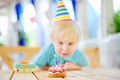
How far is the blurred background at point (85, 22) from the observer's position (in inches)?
65.7

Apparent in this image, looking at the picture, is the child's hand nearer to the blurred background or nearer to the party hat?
the party hat

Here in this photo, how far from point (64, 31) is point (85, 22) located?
1095mm

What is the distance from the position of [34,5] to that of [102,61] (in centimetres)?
108

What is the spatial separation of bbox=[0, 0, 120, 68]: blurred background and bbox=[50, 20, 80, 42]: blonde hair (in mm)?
327

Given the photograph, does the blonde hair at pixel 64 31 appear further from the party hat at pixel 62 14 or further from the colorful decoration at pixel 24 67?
the colorful decoration at pixel 24 67

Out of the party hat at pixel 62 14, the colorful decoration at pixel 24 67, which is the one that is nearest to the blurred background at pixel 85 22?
the party hat at pixel 62 14

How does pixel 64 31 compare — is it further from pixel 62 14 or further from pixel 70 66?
pixel 70 66

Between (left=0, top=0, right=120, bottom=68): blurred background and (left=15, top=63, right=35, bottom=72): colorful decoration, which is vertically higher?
(left=0, top=0, right=120, bottom=68): blurred background

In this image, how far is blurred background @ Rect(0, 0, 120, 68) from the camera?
167 centimetres

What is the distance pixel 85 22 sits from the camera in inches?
84.0

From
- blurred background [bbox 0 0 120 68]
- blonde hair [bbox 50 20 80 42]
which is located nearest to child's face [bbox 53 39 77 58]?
blonde hair [bbox 50 20 80 42]

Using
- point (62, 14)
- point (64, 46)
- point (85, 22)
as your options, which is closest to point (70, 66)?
point (64, 46)

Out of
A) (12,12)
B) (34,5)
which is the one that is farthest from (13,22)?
(34,5)

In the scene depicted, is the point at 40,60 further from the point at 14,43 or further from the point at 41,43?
the point at 14,43
